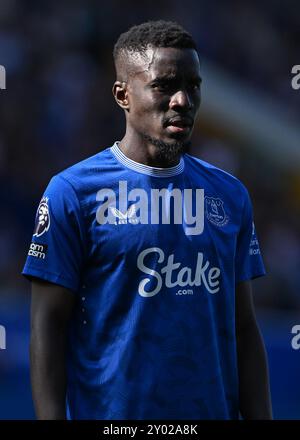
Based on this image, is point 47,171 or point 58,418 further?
point 47,171

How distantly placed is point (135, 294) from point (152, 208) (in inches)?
11.3

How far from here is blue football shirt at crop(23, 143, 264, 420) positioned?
329 cm

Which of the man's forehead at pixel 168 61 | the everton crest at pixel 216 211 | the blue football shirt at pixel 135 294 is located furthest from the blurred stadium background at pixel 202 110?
the man's forehead at pixel 168 61

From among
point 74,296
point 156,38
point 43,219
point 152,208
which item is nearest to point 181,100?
point 156,38

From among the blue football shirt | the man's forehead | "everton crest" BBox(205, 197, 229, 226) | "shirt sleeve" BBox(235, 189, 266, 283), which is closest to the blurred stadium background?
"shirt sleeve" BBox(235, 189, 266, 283)

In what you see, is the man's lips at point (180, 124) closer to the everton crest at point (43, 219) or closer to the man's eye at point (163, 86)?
the man's eye at point (163, 86)

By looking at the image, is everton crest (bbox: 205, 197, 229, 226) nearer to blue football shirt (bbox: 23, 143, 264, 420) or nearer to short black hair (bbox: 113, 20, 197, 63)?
blue football shirt (bbox: 23, 143, 264, 420)

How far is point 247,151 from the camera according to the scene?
1109 cm

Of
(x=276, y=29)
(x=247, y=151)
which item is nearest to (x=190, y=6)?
(x=276, y=29)

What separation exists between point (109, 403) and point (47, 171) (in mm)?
7279

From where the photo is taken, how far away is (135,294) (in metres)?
3.30

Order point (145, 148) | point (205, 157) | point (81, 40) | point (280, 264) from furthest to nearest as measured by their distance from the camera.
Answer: point (81, 40), point (205, 157), point (280, 264), point (145, 148)

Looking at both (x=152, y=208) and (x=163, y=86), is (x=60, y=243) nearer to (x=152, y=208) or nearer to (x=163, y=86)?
(x=152, y=208)

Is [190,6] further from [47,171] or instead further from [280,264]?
[280,264]
